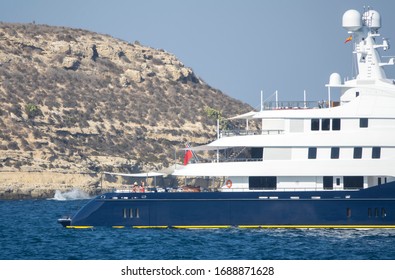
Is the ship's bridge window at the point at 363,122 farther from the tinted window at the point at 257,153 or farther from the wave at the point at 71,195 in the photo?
the wave at the point at 71,195

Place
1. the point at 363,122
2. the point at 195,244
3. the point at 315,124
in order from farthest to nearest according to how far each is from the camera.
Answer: the point at 315,124 → the point at 363,122 → the point at 195,244

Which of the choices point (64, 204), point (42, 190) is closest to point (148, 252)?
point (64, 204)

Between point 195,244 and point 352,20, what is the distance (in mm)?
14840

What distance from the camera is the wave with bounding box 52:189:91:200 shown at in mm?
89000

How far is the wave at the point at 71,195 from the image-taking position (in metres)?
89.0

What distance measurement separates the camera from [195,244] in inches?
1732

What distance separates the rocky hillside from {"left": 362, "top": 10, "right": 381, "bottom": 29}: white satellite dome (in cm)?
4694

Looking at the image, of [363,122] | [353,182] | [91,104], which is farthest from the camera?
[91,104]

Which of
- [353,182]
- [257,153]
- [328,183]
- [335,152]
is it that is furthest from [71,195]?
[353,182]

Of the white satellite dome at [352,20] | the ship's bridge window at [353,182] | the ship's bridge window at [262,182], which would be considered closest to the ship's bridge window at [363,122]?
the ship's bridge window at [353,182]

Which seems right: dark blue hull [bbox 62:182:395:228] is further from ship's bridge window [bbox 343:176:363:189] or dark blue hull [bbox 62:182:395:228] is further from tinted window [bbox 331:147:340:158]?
tinted window [bbox 331:147:340:158]

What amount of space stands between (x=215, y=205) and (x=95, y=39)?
285 ft

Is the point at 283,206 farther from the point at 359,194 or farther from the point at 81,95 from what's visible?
the point at 81,95

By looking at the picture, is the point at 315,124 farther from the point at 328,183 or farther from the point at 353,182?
the point at 353,182
